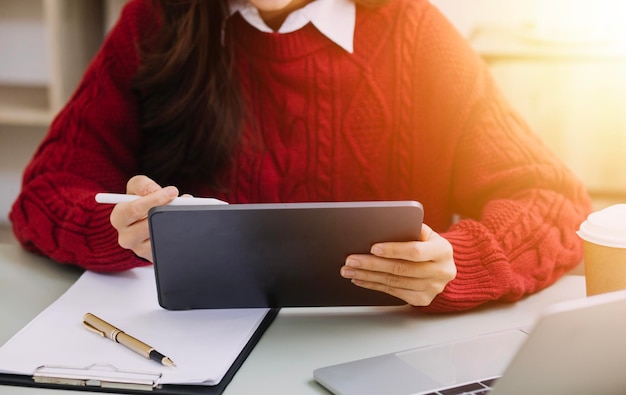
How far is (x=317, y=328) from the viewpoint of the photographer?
81cm

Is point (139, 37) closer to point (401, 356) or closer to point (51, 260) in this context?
point (51, 260)

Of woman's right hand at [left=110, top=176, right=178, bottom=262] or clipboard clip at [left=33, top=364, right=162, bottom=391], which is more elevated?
woman's right hand at [left=110, top=176, right=178, bottom=262]

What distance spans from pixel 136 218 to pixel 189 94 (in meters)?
0.36

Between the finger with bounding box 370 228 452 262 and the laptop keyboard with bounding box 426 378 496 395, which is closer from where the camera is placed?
the laptop keyboard with bounding box 426 378 496 395

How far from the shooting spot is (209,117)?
1.16 metres

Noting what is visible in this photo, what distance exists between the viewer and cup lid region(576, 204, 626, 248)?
760 millimetres

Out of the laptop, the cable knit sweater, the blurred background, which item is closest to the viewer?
the laptop

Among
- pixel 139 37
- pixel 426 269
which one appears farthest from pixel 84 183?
pixel 426 269

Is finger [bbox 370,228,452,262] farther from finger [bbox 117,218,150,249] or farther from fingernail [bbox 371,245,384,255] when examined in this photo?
finger [bbox 117,218,150,249]

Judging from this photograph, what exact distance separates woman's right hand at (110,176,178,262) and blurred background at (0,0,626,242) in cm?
140

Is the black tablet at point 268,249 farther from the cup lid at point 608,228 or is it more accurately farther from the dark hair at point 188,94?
the dark hair at point 188,94

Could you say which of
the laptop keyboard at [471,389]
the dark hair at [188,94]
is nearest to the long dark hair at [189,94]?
the dark hair at [188,94]

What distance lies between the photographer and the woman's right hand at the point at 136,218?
811 mm

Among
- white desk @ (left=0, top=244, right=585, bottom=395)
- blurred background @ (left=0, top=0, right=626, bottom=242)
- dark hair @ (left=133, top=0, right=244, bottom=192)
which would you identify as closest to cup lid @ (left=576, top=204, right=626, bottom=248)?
white desk @ (left=0, top=244, right=585, bottom=395)
